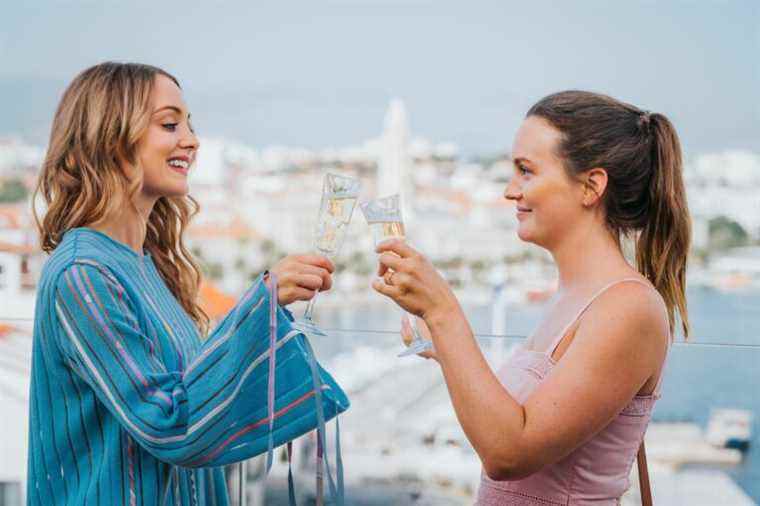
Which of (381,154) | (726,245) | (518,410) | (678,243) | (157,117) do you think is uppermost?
(381,154)

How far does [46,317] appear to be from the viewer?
100 centimetres

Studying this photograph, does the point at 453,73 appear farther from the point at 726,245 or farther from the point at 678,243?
the point at 678,243

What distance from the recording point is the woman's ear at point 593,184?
3.50 feet

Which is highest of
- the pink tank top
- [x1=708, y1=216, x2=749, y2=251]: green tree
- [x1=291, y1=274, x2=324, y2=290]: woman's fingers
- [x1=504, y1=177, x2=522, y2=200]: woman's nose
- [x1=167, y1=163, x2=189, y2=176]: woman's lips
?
[x1=708, y1=216, x2=749, y2=251]: green tree

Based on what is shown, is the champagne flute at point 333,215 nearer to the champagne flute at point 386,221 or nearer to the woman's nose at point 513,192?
the champagne flute at point 386,221

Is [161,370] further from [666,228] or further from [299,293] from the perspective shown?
[666,228]

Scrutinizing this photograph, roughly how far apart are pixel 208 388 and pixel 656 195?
50 centimetres

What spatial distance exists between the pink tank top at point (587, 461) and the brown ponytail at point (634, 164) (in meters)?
0.11

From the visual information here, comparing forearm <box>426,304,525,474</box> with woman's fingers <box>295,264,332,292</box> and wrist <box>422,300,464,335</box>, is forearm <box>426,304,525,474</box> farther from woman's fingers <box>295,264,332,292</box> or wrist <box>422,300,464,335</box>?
woman's fingers <box>295,264,332,292</box>

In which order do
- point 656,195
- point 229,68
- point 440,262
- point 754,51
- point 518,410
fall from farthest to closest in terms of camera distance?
point 229,68
point 754,51
point 440,262
point 656,195
point 518,410

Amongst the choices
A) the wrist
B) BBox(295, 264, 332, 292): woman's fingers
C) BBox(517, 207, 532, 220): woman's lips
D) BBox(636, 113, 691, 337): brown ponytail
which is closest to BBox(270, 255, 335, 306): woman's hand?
BBox(295, 264, 332, 292): woman's fingers

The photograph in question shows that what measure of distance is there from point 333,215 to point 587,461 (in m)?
0.35

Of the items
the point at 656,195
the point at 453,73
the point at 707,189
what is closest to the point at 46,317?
the point at 656,195

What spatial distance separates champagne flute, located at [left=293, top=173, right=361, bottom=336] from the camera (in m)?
0.99
